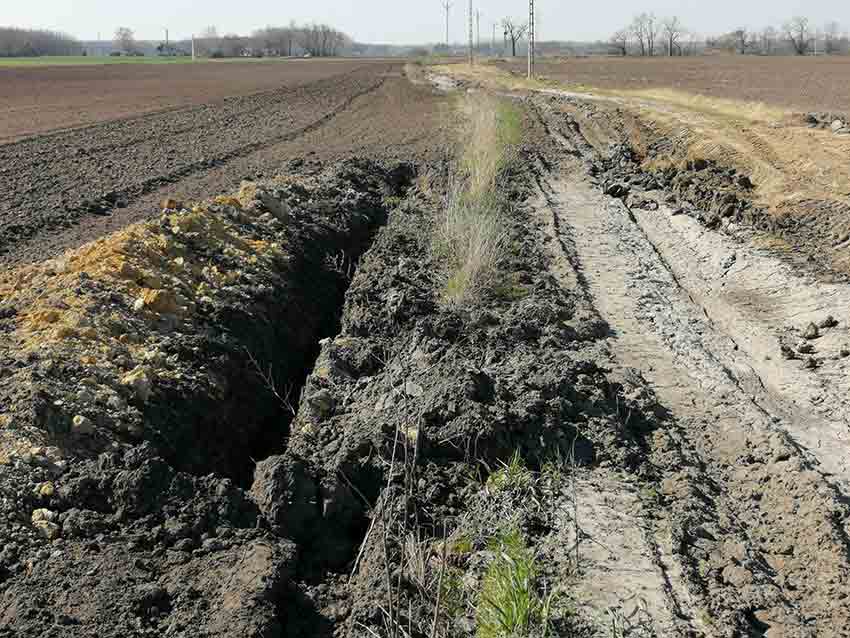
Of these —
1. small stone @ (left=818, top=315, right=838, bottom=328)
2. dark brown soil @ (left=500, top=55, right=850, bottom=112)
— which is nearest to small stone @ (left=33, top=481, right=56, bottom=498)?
small stone @ (left=818, top=315, right=838, bottom=328)

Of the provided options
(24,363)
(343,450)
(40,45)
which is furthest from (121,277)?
(40,45)

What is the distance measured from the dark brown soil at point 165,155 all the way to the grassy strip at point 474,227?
11.3 ft

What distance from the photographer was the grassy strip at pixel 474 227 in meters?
9.01

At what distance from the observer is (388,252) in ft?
35.4

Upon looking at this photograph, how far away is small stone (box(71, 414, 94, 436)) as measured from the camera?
5699 mm

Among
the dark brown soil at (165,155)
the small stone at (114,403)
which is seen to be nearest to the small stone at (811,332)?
the small stone at (114,403)

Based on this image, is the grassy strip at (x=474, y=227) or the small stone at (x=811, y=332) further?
the grassy strip at (x=474, y=227)

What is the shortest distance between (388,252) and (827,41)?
483 feet

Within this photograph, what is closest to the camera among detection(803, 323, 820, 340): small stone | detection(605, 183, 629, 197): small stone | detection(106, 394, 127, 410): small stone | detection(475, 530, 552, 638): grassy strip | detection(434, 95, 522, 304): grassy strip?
detection(475, 530, 552, 638): grassy strip

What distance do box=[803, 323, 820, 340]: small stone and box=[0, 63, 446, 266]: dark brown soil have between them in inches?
338

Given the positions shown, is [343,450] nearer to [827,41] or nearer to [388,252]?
[388,252]

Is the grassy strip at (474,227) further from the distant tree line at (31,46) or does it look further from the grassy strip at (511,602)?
the distant tree line at (31,46)

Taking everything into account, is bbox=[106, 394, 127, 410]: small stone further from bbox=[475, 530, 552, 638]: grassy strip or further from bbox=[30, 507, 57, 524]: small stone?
bbox=[475, 530, 552, 638]: grassy strip

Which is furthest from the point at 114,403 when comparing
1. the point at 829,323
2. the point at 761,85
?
the point at 761,85
